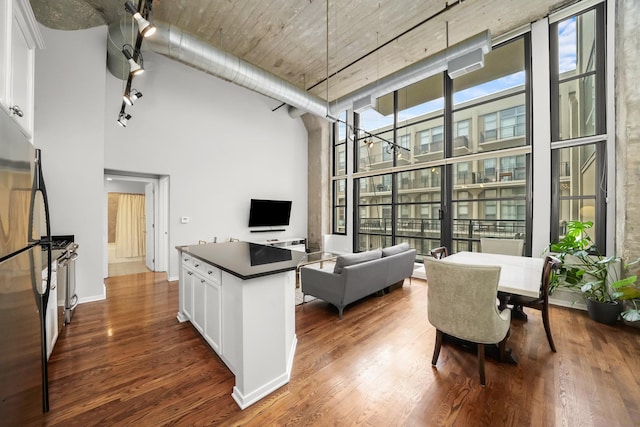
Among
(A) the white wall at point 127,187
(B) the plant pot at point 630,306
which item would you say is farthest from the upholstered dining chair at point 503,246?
(A) the white wall at point 127,187

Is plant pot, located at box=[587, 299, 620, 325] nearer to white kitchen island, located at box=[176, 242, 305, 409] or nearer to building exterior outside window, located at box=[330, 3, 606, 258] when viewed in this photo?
building exterior outside window, located at box=[330, 3, 606, 258]

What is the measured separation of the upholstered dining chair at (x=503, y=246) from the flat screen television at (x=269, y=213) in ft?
14.6

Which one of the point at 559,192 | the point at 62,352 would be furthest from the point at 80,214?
the point at 559,192

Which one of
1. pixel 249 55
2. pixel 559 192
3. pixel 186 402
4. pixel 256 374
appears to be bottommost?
pixel 186 402

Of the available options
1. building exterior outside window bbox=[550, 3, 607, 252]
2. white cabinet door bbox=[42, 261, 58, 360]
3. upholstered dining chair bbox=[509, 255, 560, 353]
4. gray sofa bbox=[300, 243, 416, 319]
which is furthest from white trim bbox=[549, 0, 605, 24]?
white cabinet door bbox=[42, 261, 58, 360]

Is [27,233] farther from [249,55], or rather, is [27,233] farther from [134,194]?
[134,194]

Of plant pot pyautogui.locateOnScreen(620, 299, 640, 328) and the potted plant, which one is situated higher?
the potted plant

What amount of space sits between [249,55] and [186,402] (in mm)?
4984

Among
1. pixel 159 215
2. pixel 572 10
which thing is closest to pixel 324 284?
pixel 159 215

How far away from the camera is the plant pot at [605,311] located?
2.91 meters

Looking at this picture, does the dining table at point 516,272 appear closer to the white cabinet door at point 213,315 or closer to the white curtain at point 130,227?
the white cabinet door at point 213,315

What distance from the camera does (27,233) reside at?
1142 mm

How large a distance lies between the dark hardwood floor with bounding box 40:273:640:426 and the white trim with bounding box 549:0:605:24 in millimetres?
4238

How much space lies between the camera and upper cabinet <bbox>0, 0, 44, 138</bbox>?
4.77ft
